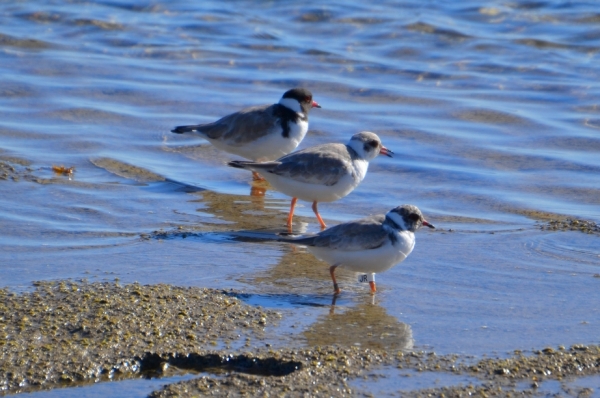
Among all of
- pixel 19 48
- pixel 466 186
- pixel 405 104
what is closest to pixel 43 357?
pixel 466 186

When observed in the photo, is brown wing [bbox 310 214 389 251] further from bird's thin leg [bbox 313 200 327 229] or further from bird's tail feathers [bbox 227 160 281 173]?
bird's tail feathers [bbox 227 160 281 173]

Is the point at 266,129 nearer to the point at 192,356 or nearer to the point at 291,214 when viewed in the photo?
the point at 291,214

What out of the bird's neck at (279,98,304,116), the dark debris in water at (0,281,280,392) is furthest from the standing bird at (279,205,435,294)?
the bird's neck at (279,98,304,116)

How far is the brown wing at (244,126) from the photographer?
9148 millimetres

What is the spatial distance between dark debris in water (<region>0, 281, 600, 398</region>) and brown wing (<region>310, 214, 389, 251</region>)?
2.85 ft

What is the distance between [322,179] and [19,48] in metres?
8.73

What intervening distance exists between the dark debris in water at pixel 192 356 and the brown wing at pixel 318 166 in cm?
243

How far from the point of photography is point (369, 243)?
5.71 metres

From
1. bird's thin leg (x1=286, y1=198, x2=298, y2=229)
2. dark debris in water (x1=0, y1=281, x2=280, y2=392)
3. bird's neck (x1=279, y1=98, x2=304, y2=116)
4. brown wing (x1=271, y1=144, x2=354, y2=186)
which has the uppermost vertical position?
bird's neck (x1=279, y1=98, x2=304, y2=116)

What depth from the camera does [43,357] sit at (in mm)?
4391

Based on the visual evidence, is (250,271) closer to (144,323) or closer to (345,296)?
(345,296)

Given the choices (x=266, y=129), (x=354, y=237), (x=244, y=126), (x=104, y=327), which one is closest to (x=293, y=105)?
(x=266, y=129)

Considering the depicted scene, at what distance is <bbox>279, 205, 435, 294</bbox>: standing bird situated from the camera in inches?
224

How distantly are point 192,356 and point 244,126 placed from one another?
495 cm
